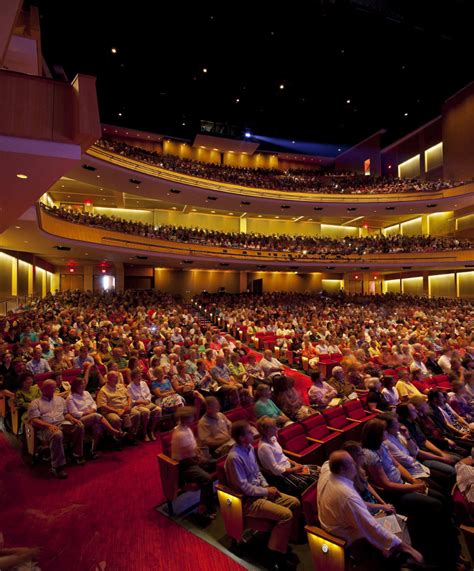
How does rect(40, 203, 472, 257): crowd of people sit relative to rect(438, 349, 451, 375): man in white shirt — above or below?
above

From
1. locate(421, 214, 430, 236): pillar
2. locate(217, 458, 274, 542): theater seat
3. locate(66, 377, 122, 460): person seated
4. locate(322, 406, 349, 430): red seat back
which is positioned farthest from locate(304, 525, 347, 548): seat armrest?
locate(421, 214, 430, 236): pillar

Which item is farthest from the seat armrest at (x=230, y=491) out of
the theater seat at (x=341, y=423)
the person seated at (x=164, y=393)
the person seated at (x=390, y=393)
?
the person seated at (x=390, y=393)

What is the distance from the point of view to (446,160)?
2303cm

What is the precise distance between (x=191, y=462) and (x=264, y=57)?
16.3m

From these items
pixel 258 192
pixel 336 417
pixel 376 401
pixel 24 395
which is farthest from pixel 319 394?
pixel 258 192

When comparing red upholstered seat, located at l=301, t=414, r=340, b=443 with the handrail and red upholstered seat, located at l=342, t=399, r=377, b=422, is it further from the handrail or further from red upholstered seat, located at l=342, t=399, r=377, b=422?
the handrail

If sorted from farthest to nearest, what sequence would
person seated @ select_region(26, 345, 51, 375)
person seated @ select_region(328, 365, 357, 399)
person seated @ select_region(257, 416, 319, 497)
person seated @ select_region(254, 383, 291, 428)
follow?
person seated @ select_region(26, 345, 51, 375)
person seated @ select_region(328, 365, 357, 399)
person seated @ select_region(254, 383, 291, 428)
person seated @ select_region(257, 416, 319, 497)

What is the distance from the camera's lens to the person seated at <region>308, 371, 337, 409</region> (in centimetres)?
546

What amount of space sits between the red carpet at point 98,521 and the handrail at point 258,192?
1326cm

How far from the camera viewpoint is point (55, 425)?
4242 mm

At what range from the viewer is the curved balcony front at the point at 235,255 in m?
13.9

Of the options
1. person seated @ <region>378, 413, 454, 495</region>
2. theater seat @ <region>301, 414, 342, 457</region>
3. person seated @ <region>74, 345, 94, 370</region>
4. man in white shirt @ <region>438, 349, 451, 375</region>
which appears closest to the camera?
person seated @ <region>378, 413, 454, 495</region>

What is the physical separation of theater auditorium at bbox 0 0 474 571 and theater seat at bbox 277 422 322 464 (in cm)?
2

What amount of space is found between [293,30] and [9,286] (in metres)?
14.4
